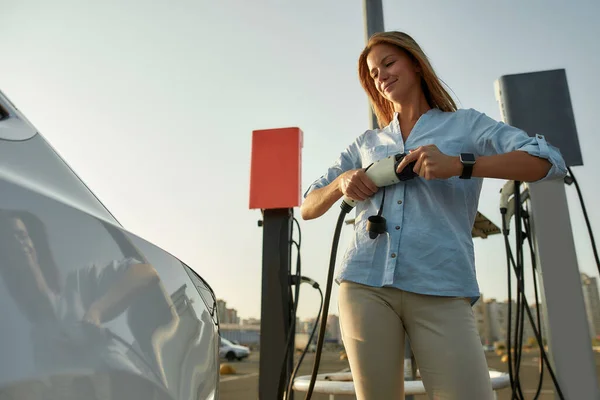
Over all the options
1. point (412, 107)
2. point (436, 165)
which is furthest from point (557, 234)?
point (436, 165)

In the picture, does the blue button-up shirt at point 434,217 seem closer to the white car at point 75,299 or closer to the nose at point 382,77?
the nose at point 382,77

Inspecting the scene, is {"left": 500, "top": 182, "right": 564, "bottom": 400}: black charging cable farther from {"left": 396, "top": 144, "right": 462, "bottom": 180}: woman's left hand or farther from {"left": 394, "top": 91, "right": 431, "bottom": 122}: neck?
{"left": 396, "top": 144, "right": 462, "bottom": 180}: woman's left hand

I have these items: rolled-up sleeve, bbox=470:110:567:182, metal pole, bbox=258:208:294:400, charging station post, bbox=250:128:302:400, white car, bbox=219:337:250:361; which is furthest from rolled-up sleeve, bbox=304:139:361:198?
white car, bbox=219:337:250:361

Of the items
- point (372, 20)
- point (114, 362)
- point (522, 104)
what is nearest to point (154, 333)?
point (114, 362)

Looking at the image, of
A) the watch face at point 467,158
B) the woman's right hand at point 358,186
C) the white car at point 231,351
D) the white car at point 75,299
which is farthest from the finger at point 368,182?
the white car at point 231,351

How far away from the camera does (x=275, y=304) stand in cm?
348

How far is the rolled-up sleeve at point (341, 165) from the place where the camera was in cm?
190

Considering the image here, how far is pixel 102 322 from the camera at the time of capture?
68 centimetres

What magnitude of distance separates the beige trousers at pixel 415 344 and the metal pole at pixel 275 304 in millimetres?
1960

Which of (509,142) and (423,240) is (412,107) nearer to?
(509,142)

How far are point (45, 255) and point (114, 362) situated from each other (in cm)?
17

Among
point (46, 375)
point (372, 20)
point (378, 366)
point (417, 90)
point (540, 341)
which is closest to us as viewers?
point (46, 375)

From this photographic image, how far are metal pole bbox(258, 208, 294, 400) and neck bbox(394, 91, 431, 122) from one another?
1896mm

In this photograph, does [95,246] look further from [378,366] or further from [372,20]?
[372,20]
